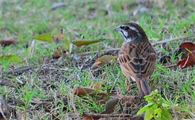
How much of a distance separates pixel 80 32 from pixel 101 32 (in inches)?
13.6

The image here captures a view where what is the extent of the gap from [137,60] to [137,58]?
0.05 metres

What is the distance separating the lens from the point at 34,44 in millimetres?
6996

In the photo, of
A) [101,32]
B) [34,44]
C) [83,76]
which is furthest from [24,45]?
[83,76]

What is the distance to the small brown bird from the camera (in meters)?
5.07

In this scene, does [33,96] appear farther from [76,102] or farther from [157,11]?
[157,11]

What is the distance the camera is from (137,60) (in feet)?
17.5

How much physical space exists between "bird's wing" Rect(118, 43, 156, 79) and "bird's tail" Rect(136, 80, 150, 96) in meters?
0.07

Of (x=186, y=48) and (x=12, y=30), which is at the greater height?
(x=12, y=30)

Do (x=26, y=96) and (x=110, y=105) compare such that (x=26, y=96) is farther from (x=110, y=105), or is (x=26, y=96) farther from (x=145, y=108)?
(x=145, y=108)

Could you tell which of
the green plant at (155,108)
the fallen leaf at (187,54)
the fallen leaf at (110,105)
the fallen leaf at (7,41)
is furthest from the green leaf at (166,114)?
the fallen leaf at (7,41)

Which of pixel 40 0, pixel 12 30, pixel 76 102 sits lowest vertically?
pixel 76 102

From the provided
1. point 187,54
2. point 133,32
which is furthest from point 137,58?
point 187,54

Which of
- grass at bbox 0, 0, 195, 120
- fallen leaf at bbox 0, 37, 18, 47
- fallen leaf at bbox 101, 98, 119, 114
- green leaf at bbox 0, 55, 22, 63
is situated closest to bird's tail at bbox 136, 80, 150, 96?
grass at bbox 0, 0, 195, 120

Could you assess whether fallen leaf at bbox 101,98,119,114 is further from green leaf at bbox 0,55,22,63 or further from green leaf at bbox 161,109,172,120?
green leaf at bbox 0,55,22,63
